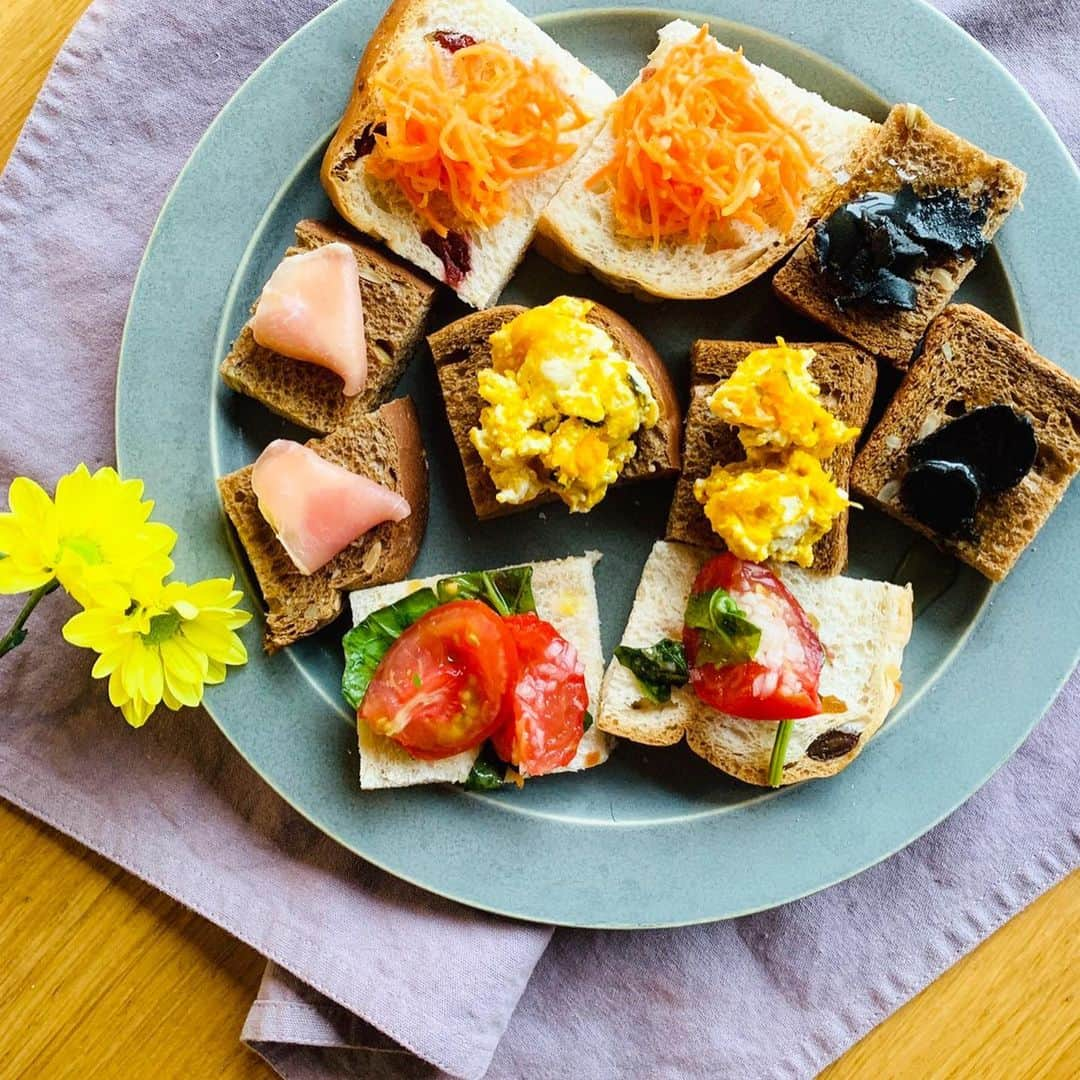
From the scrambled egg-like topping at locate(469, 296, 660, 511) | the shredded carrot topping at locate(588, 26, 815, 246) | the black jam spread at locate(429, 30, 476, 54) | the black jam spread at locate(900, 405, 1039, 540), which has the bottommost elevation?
the scrambled egg-like topping at locate(469, 296, 660, 511)

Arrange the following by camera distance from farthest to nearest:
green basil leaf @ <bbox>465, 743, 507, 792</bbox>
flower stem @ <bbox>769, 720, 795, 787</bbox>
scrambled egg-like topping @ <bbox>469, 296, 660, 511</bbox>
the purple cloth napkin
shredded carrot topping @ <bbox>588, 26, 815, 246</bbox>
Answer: the purple cloth napkin → green basil leaf @ <bbox>465, 743, 507, 792</bbox> → flower stem @ <bbox>769, 720, 795, 787</bbox> → shredded carrot topping @ <bbox>588, 26, 815, 246</bbox> → scrambled egg-like topping @ <bbox>469, 296, 660, 511</bbox>

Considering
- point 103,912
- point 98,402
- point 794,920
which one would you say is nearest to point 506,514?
point 98,402

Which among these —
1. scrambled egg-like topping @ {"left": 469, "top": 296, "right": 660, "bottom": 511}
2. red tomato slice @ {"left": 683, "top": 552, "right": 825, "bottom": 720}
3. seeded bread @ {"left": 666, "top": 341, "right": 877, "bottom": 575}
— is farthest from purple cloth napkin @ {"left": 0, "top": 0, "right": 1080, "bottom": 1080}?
scrambled egg-like topping @ {"left": 469, "top": 296, "right": 660, "bottom": 511}

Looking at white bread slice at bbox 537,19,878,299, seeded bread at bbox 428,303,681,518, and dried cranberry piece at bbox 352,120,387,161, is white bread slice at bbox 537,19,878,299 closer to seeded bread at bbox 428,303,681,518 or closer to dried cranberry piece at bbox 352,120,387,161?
seeded bread at bbox 428,303,681,518

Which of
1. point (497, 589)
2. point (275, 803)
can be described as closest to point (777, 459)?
point (497, 589)

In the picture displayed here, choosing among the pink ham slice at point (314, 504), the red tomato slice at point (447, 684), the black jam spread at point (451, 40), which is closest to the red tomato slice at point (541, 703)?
the red tomato slice at point (447, 684)

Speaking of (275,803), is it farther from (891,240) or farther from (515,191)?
(891,240)

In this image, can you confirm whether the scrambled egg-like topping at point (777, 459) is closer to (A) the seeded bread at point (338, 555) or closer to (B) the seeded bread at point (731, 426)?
(B) the seeded bread at point (731, 426)

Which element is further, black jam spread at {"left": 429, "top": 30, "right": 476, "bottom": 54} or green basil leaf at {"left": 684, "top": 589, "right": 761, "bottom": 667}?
black jam spread at {"left": 429, "top": 30, "right": 476, "bottom": 54}

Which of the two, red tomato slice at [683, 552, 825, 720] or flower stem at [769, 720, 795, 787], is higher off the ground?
red tomato slice at [683, 552, 825, 720]
